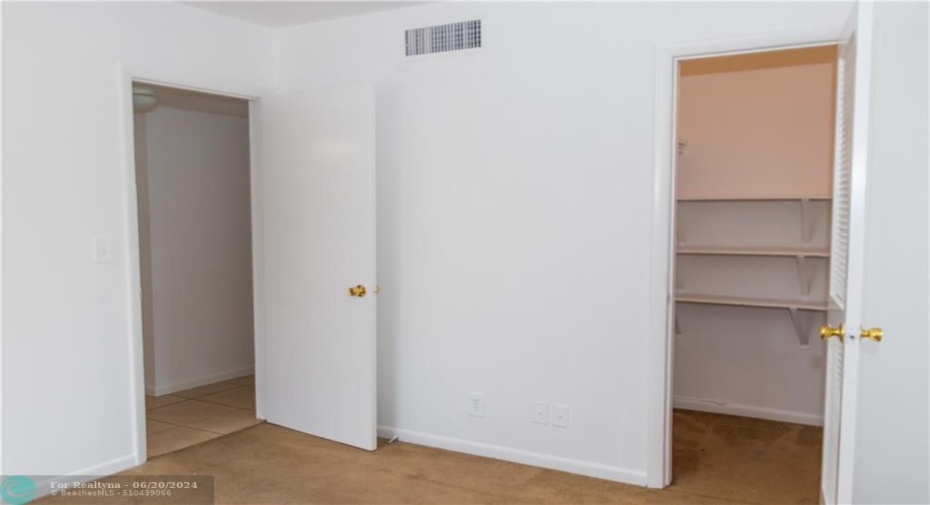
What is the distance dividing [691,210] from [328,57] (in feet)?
7.52

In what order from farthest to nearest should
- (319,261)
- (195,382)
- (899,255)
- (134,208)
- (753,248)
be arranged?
(195,382) < (753,248) < (319,261) < (134,208) < (899,255)

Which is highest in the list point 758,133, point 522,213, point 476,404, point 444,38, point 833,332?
point 444,38

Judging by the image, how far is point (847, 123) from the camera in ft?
7.67

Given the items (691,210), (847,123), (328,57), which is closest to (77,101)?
(328,57)

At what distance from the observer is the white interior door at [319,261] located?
354 centimetres

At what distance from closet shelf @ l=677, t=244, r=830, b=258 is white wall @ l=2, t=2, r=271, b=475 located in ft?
9.69

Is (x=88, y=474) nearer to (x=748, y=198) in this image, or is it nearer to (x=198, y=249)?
(x=198, y=249)

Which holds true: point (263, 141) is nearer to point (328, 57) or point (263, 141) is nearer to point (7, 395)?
point (328, 57)

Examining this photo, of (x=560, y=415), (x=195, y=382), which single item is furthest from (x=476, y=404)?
(x=195, y=382)

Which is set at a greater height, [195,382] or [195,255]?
[195,255]

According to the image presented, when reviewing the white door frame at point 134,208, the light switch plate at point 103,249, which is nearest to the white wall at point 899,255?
the white door frame at point 134,208

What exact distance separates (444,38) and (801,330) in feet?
8.28

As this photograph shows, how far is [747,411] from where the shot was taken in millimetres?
4219

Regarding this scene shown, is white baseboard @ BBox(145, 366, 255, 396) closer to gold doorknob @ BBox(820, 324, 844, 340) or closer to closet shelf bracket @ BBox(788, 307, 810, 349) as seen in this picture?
closet shelf bracket @ BBox(788, 307, 810, 349)
